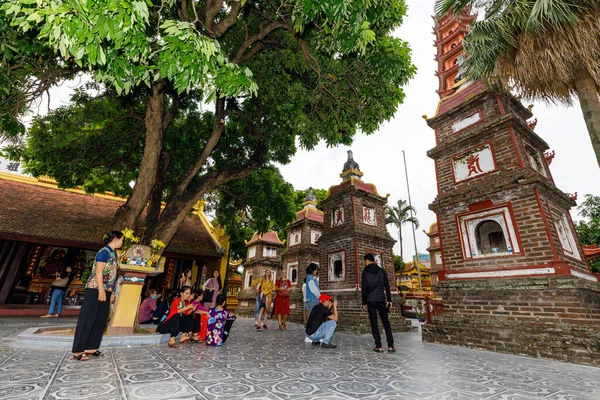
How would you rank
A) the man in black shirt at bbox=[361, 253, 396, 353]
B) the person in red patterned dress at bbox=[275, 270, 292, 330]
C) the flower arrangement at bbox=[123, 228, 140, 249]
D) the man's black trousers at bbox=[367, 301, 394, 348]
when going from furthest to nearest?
the person in red patterned dress at bbox=[275, 270, 292, 330]
the flower arrangement at bbox=[123, 228, 140, 249]
the man in black shirt at bbox=[361, 253, 396, 353]
the man's black trousers at bbox=[367, 301, 394, 348]

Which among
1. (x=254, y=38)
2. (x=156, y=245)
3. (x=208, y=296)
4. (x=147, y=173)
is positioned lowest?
(x=208, y=296)

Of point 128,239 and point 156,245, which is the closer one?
point 128,239

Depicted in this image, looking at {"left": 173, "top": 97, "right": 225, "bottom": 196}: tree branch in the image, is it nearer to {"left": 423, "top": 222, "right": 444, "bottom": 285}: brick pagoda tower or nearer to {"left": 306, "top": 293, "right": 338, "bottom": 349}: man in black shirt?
{"left": 306, "top": 293, "right": 338, "bottom": 349}: man in black shirt

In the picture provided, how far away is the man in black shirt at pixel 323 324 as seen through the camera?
18.5 ft

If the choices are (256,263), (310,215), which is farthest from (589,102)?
(256,263)

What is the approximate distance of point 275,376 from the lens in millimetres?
3172

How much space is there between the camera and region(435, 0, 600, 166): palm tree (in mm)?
4805

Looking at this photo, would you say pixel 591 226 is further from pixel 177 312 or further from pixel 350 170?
pixel 177 312

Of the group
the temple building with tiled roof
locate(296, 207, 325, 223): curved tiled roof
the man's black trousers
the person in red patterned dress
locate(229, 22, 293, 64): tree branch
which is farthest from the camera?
locate(296, 207, 325, 223): curved tiled roof

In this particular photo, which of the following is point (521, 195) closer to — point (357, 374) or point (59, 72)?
point (357, 374)

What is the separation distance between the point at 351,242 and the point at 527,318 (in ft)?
20.7

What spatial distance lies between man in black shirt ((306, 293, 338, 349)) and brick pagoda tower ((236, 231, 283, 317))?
13100mm

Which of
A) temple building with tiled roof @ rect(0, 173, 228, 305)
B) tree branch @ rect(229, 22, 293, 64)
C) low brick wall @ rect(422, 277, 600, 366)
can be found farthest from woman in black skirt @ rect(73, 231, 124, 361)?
temple building with tiled roof @ rect(0, 173, 228, 305)

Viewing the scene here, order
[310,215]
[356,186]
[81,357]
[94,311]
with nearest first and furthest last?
[81,357] < [94,311] < [356,186] < [310,215]
